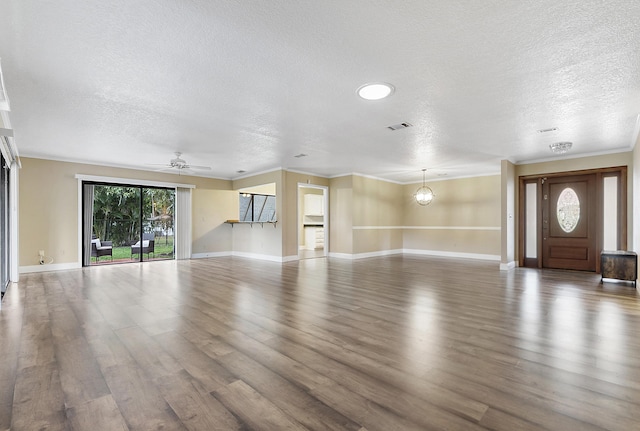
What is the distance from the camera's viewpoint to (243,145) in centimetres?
567

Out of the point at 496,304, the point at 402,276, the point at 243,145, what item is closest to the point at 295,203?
the point at 243,145

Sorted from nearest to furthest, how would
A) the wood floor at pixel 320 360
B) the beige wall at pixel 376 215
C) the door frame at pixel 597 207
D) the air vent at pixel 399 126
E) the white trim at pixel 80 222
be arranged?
the wood floor at pixel 320 360
the air vent at pixel 399 126
the door frame at pixel 597 207
the white trim at pixel 80 222
the beige wall at pixel 376 215

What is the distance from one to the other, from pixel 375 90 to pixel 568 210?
19.7 ft

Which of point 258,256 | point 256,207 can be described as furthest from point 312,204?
point 258,256

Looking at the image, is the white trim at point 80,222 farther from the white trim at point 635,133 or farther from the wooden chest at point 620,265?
the wooden chest at point 620,265

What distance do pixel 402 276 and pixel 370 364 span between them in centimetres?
384

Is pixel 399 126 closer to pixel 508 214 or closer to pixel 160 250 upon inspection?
pixel 508 214

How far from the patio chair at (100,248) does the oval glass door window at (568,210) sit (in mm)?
10617

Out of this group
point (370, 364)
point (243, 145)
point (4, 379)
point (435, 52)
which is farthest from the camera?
point (243, 145)

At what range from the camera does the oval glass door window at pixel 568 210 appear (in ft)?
21.3

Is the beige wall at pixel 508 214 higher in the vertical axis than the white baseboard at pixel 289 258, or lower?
higher

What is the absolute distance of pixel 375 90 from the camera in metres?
3.22

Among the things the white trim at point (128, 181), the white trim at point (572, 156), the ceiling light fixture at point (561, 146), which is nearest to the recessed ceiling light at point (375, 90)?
the ceiling light fixture at point (561, 146)

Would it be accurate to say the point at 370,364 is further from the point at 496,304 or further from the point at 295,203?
the point at 295,203
